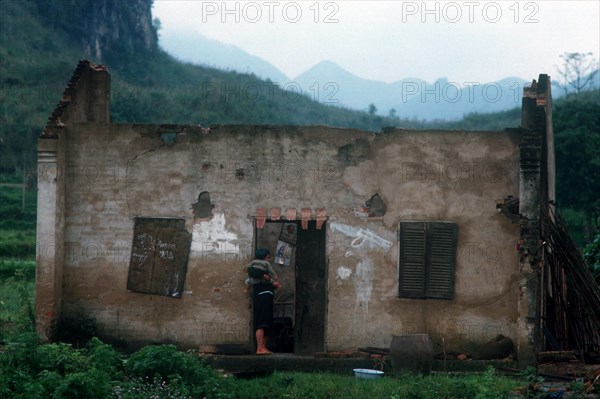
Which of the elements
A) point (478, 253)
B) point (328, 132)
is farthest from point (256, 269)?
point (478, 253)

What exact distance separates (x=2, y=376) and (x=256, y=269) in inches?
167

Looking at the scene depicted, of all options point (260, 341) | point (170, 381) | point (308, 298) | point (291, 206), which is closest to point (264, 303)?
point (260, 341)

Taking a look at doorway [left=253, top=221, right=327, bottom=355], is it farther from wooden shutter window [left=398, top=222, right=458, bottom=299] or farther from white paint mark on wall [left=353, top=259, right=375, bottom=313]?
wooden shutter window [left=398, top=222, right=458, bottom=299]

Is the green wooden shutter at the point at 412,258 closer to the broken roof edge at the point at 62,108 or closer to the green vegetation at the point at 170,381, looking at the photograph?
the green vegetation at the point at 170,381

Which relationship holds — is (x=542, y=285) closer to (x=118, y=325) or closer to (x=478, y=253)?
(x=478, y=253)

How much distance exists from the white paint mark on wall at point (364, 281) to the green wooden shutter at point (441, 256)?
35.8 inches

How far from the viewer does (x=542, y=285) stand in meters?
13.4

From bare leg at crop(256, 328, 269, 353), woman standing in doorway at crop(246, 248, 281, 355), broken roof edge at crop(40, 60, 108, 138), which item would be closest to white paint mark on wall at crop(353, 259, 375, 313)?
woman standing in doorway at crop(246, 248, 281, 355)

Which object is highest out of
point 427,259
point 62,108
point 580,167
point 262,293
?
point 580,167

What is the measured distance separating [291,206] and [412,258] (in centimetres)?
206

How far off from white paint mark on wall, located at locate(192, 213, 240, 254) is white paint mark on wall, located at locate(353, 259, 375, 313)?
192 centimetres

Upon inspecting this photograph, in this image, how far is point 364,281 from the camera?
13320mm

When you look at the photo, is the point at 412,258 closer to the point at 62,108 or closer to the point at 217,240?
the point at 217,240

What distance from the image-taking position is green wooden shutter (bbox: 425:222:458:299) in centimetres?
1322
